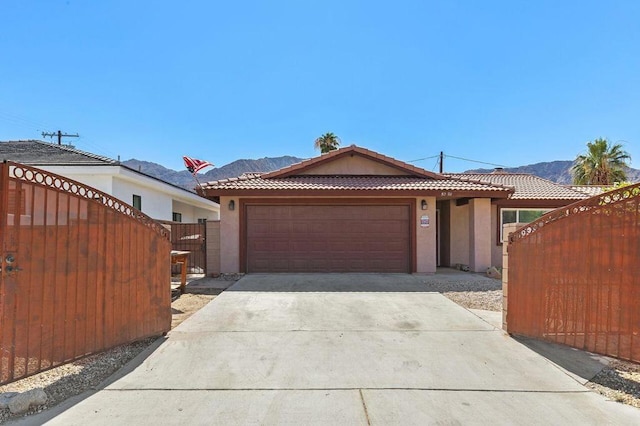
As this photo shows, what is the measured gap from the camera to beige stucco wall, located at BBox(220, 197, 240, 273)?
1159 centimetres

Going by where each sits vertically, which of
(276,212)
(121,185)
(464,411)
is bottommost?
(464,411)

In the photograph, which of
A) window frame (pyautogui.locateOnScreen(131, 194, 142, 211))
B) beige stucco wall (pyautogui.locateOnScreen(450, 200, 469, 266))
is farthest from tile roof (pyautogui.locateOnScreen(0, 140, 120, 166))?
beige stucco wall (pyautogui.locateOnScreen(450, 200, 469, 266))

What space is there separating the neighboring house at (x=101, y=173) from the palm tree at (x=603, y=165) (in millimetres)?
26471

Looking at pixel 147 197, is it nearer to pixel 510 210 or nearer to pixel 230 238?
pixel 230 238

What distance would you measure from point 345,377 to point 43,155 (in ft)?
53.4

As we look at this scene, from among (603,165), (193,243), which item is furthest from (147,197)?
(603,165)

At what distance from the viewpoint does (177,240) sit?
12.6 metres

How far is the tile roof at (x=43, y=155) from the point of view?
13.4 metres

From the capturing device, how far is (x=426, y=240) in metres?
11.7

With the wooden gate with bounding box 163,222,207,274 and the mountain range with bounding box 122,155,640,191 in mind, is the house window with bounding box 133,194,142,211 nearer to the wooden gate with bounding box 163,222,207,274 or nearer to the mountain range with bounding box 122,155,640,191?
the wooden gate with bounding box 163,222,207,274

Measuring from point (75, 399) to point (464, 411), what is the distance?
4018 millimetres

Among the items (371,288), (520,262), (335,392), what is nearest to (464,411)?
(335,392)

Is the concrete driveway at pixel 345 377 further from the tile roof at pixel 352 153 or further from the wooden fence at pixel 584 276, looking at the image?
the tile roof at pixel 352 153

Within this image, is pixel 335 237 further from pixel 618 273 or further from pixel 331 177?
pixel 618 273
